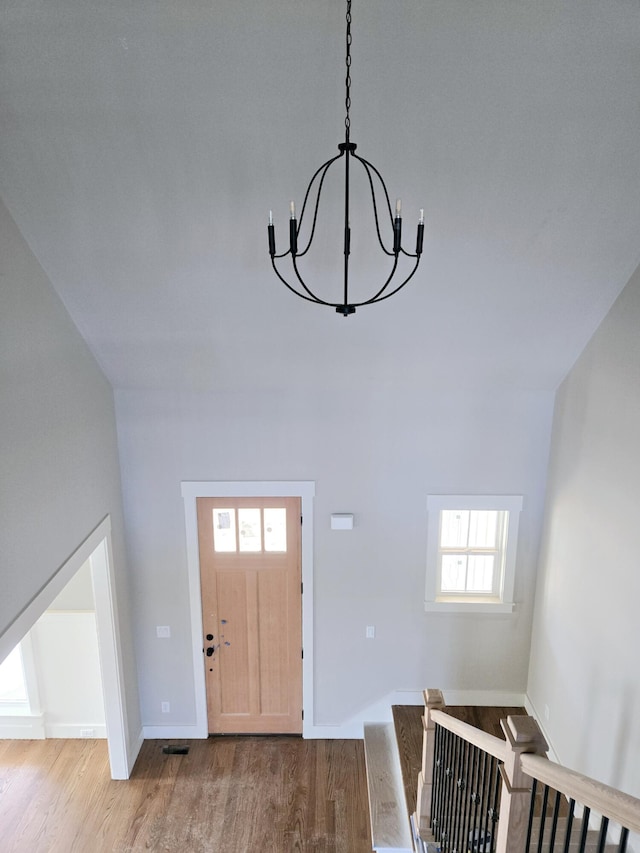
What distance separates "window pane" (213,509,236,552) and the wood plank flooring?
83.8 inches

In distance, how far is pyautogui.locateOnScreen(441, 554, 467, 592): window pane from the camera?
4.93 metres

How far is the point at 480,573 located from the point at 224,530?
90.9 inches

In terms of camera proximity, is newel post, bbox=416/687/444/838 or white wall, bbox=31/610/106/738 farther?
white wall, bbox=31/610/106/738

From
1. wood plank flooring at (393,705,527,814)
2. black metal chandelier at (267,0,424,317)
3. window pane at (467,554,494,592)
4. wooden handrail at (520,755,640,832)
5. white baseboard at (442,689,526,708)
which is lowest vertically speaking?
wood plank flooring at (393,705,527,814)

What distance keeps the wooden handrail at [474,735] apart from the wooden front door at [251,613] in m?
2.01

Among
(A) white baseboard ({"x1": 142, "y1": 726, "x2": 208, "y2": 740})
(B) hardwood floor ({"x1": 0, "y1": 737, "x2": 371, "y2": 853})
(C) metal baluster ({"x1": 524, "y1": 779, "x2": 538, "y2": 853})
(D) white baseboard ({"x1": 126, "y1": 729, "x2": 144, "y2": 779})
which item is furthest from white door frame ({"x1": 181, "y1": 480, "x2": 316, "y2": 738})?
(C) metal baluster ({"x1": 524, "y1": 779, "x2": 538, "y2": 853})

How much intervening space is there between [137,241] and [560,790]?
3.20m

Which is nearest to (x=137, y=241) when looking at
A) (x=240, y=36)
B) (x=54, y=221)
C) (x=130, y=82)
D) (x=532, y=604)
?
(x=54, y=221)

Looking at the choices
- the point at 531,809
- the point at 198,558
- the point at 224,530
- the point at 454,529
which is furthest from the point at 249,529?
the point at 531,809

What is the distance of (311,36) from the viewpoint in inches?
89.4

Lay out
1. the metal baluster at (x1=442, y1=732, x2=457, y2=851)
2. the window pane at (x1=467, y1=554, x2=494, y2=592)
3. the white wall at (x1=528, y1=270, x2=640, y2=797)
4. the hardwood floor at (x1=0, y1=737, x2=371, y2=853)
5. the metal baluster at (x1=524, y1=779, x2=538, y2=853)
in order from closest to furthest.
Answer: the metal baluster at (x1=524, y1=779, x2=538, y2=853)
the metal baluster at (x1=442, y1=732, x2=457, y2=851)
the white wall at (x1=528, y1=270, x2=640, y2=797)
the hardwood floor at (x1=0, y1=737, x2=371, y2=853)
the window pane at (x1=467, y1=554, x2=494, y2=592)

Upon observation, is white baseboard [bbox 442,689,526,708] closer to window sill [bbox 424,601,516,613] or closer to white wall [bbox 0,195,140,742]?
window sill [bbox 424,601,516,613]

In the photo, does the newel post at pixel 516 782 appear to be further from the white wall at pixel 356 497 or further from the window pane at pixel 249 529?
the window pane at pixel 249 529

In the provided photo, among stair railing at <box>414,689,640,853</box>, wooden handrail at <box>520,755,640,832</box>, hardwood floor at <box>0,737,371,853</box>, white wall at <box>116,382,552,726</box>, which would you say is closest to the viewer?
wooden handrail at <box>520,755,640,832</box>
